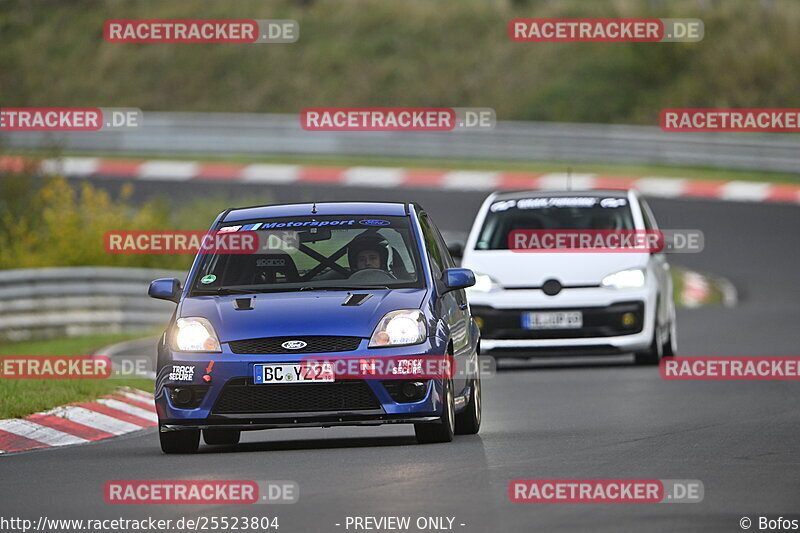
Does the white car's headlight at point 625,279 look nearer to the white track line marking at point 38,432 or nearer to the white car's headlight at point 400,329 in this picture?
the white track line marking at point 38,432

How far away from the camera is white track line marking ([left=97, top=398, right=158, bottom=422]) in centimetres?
1425

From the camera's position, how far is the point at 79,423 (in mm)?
13258

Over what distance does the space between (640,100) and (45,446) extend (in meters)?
36.1

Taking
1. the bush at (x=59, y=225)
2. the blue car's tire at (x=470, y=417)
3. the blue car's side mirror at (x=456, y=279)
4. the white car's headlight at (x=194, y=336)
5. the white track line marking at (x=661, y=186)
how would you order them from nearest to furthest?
1. the white car's headlight at (x=194, y=336)
2. the blue car's side mirror at (x=456, y=279)
3. the blue car's tire at (x=470, y=417)
4. the bush at (x=59, y=225)
5. the white track line marking at (x=661, y=186)

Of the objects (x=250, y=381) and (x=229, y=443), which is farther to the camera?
(x=229, y=443)

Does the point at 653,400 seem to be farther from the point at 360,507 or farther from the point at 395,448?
the point at 360,507

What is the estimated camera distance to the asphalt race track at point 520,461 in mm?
8500

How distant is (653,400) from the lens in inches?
577

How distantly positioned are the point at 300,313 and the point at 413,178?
27.8m

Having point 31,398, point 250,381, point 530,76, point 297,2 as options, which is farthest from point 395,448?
point 297,2

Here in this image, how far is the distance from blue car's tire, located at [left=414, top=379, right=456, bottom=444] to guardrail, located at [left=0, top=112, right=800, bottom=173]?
2723 cm

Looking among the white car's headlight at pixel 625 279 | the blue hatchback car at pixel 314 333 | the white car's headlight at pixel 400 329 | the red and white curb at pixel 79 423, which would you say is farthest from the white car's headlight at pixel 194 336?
the white car's headlight at pixel 625 279

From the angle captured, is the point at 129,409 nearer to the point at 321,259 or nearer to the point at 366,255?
the point at 321,259

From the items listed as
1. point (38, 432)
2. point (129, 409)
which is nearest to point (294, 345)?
point (38, 432)
